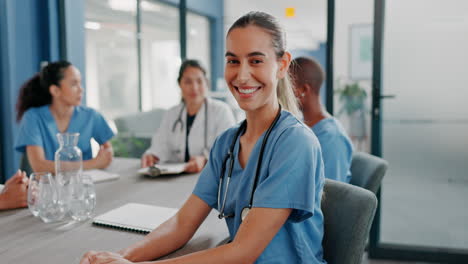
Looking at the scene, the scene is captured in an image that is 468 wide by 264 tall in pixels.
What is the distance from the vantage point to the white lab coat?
2.39 metres

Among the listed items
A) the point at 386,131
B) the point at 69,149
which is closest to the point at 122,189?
the point at 69,149

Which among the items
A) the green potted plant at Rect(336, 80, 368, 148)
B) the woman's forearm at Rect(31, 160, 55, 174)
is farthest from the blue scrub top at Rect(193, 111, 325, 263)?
the green potted plant at Rect(336, 80, 368, 148)

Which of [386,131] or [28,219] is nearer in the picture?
[28,219]

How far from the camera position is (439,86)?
266 centimetres

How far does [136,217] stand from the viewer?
127 cm

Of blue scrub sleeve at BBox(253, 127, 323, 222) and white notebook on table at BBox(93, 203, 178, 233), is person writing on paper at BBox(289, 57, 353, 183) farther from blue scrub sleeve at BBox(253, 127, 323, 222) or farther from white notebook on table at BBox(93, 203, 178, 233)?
white notebook on table at BBox(93, 203, 178, 233)

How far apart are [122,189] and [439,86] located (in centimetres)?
217

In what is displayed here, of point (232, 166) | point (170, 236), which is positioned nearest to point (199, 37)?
point (232, 166)

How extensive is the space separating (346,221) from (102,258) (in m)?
0.63

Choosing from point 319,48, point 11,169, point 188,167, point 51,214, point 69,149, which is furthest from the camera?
point 319,48

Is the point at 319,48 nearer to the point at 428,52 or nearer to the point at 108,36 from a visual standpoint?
the point at 108,36

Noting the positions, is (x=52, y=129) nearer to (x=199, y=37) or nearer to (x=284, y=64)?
(x=284, y=64)

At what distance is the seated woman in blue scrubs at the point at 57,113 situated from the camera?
216 cm

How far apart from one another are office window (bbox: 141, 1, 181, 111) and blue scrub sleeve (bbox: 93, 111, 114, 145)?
2.52 m
